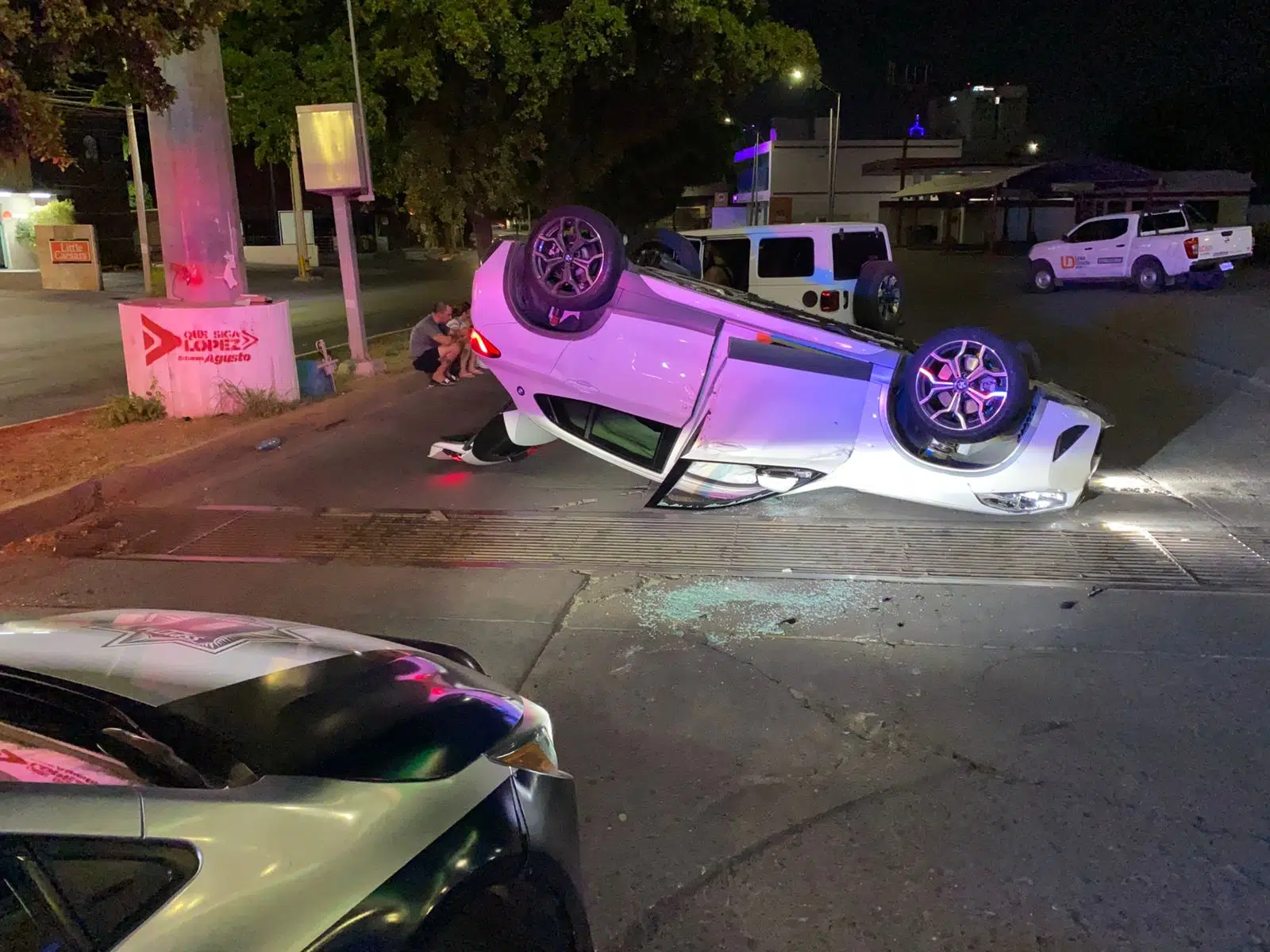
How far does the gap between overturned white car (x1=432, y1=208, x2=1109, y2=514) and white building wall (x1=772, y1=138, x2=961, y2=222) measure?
47712mm

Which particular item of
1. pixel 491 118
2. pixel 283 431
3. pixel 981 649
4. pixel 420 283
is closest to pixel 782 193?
pixel 420 283

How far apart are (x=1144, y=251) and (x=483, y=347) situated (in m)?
20.0

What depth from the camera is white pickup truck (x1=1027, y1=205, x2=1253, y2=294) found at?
21.6 meters

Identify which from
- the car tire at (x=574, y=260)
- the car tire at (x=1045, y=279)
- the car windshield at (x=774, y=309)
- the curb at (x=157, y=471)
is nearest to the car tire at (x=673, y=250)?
the curb at (x=157, y=471)

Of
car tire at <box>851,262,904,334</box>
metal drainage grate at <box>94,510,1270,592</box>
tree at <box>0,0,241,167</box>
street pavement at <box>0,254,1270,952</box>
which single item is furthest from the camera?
car tire at <box>851,262,904,334</box>

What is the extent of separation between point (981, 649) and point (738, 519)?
242cm

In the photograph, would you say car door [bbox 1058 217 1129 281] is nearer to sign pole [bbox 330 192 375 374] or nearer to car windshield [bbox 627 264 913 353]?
sign pole [bbox 330 192 375 374]

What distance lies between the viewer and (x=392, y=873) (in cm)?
189

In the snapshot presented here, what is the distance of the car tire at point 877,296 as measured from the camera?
11016 millimetres

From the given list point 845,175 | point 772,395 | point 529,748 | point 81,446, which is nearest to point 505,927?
point 529,748

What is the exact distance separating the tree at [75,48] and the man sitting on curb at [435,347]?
4.61 m

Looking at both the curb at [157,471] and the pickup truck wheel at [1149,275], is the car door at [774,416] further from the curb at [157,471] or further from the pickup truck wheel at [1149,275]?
Answer: the pickup truck wheel at [1149,275]

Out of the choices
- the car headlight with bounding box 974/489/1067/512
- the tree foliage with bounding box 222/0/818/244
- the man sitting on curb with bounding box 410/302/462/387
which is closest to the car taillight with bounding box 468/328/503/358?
the car headlight with bounding box 974/489/1067/512

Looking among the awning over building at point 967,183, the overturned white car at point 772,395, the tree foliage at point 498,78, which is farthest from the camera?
the awning over building at point 967,183
